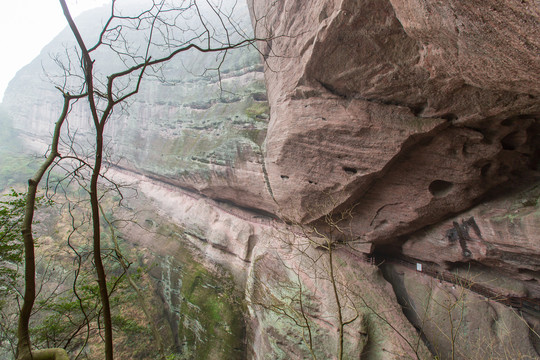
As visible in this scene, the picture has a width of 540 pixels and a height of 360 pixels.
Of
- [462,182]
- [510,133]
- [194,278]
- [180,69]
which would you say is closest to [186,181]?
[194,278]

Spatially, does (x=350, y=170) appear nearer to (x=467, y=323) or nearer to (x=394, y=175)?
(x=394, y=175)

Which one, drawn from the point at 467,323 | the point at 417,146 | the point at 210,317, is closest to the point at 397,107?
the point at 417,146

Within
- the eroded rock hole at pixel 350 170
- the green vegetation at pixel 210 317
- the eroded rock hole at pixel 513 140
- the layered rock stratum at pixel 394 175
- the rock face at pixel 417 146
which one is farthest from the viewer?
the green vegetation at pixel 210 317

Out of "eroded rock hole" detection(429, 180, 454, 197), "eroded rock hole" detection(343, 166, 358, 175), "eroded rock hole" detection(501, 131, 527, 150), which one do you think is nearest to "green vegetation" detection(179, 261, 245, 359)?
"eroded rock hole" detection(343, 166, 358, 175)

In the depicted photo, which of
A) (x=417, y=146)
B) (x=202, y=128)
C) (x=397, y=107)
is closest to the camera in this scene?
(x=397, y=107)

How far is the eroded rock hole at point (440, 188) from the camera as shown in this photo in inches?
208

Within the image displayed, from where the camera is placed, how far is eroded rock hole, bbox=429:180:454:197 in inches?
208

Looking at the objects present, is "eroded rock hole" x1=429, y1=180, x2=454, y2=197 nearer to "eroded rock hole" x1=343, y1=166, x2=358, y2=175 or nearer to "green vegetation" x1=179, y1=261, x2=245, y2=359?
"eroded rock hole" x1=343, y1=166, x2=358, y2=175

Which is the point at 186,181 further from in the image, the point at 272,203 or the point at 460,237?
the point at 460,237

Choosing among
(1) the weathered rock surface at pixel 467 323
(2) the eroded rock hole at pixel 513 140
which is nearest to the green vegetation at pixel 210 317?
(1) the weathered rock surface at pixel 467 323

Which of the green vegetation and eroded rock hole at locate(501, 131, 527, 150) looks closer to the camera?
eroded rock hole at locate(501, 131, 527, 150)

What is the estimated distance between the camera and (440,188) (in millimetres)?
5438

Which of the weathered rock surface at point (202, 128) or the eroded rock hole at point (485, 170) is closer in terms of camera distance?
the eroded rock hole at point (485, 170)

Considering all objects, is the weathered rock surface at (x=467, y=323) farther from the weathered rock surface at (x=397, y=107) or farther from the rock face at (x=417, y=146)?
the weathered rock surface at (x=397, y=107)
